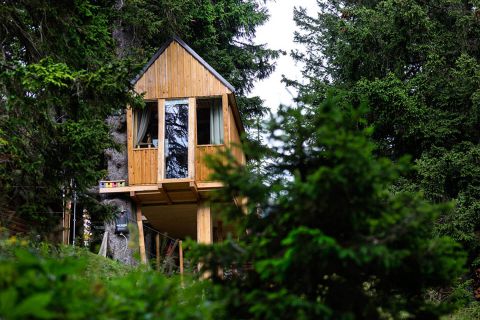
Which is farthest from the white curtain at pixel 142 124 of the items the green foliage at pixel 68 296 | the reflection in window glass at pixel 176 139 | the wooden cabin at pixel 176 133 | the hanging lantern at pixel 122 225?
the green foliage at pixel 68 296

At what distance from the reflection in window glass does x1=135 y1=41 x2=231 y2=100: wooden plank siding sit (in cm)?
31

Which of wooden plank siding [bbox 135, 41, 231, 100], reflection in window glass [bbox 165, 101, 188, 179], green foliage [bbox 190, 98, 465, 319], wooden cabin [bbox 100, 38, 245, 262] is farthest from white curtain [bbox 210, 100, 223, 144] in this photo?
green foliage [bbox 190, 98, 465, 319]

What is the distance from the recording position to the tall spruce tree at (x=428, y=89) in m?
14.3

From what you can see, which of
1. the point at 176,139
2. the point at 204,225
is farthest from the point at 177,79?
the point at 204,225

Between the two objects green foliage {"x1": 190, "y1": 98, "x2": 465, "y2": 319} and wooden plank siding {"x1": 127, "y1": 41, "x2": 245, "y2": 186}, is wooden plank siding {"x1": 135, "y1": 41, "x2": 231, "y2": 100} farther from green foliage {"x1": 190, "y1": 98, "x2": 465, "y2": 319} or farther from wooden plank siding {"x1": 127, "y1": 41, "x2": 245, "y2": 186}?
green foliage {"x1": 190, "y1": 98, "x2": 465, "y2": 319}

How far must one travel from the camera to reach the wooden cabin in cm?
1391

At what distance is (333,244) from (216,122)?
37.8 feet

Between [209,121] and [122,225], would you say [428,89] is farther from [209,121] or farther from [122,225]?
[122,225]

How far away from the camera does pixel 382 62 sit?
55.4ft

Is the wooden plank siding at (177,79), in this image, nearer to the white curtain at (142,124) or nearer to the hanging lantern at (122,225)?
the white curtain at (142,124)

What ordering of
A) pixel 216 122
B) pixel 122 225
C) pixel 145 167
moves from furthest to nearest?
1. pixel 216 122
2. pixel 145 167
3. pixel 122 225

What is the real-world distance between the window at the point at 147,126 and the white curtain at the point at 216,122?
4.50 ft

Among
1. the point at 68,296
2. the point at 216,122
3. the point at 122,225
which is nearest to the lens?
the point at 68,296

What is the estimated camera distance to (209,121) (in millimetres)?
14898
